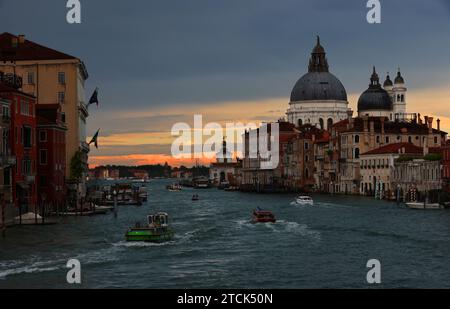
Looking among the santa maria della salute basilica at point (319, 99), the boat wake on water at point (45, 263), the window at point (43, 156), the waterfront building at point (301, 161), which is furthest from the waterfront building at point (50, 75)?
the santa maria della salute basilica at point (319, 99)

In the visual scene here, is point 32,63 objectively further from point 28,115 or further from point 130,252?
point 130,252

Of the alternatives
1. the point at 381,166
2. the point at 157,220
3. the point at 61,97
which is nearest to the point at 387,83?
the point at 381,166

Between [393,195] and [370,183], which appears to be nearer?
[393,195]

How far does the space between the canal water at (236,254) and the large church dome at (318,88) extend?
117 metres

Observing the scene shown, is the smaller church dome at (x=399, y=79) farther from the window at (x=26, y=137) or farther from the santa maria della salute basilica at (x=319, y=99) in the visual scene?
the window at (x=26, y=137)

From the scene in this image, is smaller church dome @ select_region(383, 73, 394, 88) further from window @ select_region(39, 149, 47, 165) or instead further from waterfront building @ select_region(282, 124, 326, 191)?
window @ select_region(39, 149, 47, 165)

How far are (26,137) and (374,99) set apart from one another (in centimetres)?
10956

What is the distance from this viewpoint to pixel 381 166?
350ft

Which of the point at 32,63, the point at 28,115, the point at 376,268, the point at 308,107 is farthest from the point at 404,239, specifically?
the point at 308,107

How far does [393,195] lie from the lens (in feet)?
318

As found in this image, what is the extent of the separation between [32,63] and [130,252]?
41529 mm

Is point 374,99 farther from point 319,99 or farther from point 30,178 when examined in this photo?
point 30,178

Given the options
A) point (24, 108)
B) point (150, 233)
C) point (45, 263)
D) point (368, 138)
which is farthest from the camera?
point (368, 138)

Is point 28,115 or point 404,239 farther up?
point 28,115
